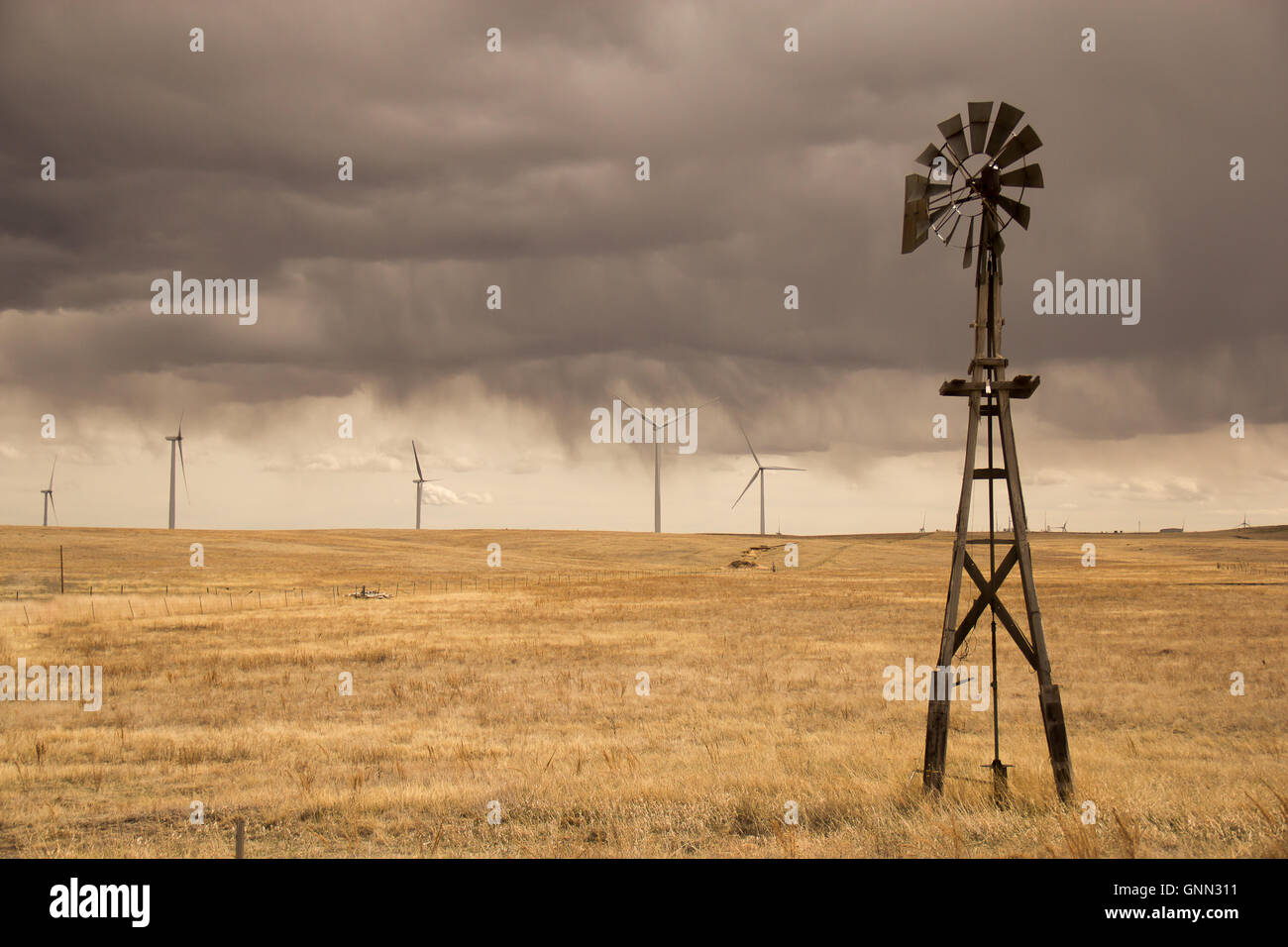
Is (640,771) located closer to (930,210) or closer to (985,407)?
(985,407)

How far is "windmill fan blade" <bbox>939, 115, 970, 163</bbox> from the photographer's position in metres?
11.5

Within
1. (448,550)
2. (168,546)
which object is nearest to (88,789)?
(168,546)

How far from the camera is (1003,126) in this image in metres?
11.4

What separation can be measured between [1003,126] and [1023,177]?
71cm

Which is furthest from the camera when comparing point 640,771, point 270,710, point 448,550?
point 448,550

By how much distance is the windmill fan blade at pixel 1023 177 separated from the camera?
11.4 meters

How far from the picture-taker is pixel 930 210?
468 inches

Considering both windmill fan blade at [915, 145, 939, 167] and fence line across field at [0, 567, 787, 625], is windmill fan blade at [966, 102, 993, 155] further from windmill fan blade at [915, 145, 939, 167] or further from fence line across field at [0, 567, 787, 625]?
fence line across field at [0, 567, 787, 625]

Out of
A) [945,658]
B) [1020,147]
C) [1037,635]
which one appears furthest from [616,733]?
[1020,147]

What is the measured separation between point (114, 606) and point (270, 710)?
103 feet

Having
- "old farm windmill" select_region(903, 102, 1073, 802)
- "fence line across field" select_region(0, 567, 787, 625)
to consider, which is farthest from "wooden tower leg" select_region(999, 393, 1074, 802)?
"fence line across field" select_region(0, 567, 787, 625)

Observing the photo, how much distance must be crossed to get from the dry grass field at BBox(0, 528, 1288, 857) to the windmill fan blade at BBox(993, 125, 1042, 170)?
26.0ft

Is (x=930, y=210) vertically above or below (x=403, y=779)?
above

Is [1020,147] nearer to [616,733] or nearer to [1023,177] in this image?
[1023,177]
